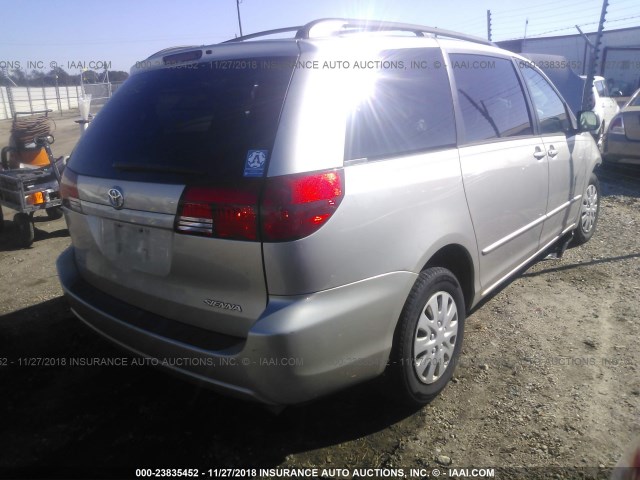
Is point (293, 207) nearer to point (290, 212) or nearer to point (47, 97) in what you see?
point (290, 212)

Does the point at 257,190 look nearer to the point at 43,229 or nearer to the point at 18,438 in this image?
the point at 18,438

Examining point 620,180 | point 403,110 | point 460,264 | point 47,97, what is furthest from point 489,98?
point 47,97

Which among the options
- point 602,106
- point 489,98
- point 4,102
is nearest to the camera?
point 489,98

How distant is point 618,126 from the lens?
8031 millimetres

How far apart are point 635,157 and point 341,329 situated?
7797mm

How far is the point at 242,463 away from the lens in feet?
7.30

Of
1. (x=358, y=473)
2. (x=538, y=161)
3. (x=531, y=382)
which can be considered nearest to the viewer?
(x=358, y=473)

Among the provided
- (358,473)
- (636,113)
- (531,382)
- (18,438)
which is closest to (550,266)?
(531,382)

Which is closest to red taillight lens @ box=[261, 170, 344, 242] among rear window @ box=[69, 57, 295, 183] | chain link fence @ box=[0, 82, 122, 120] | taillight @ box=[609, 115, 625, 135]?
rear window @ box=[69, 57, 295, 183]

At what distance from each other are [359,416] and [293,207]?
4.20ft

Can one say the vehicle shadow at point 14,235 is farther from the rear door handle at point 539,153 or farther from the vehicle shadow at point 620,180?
the vehicle shadow at point 620,180

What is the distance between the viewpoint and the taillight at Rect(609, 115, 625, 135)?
7945mm

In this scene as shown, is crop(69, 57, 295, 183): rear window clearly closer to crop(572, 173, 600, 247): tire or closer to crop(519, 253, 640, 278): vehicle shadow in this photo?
crop(519, 253, 640, 278): vehicle shadow

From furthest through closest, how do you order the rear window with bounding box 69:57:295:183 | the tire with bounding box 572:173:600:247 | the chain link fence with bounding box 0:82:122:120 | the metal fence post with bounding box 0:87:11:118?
1. the metal fence post with bounding box 0:87:11:118
2. the chain link fence with bounding box 0:82:122:120
3. the tire with bounding box 572:173:600:247
4. the rear window with bounding box 69:57:295:183
